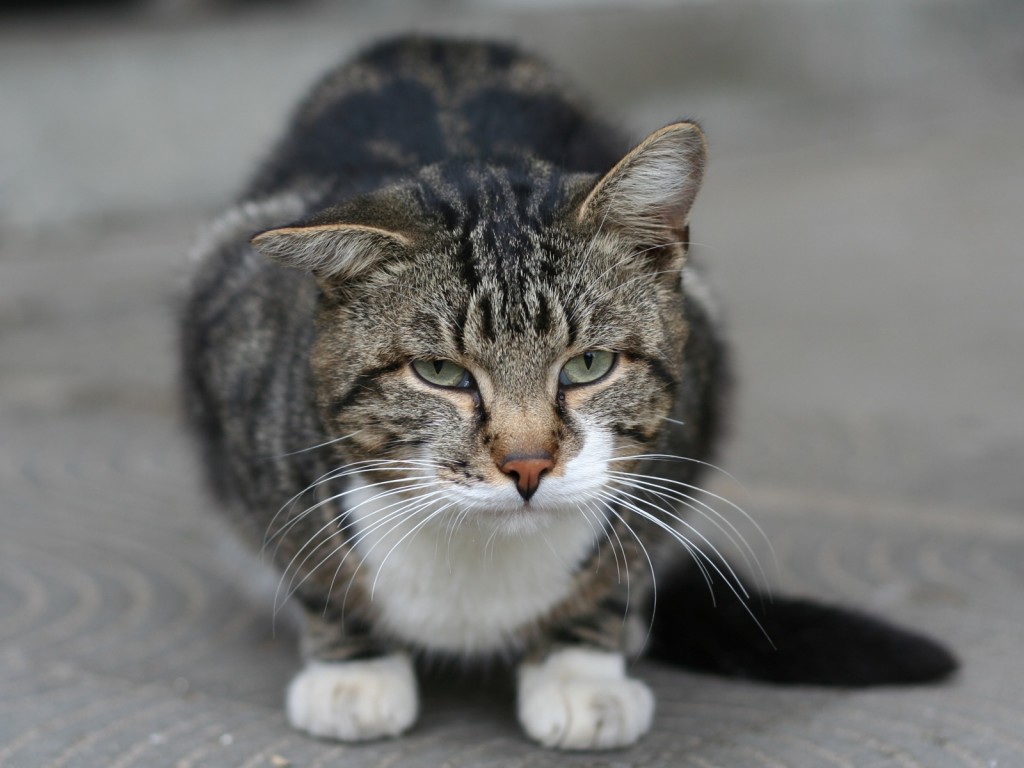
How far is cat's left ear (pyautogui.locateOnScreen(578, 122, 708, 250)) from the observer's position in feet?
6.18

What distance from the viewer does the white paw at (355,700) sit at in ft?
6.77

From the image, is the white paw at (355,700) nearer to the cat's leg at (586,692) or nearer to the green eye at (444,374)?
the cat's leg at (586,692)

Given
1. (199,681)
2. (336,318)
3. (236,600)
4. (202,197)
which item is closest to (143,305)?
(202,197)

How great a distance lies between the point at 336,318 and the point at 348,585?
0.47 meters

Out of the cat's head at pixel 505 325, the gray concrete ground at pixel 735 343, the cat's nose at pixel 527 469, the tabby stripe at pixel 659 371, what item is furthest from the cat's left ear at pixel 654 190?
the gray concrete ground at pixel 735 343

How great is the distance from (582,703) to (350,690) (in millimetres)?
399

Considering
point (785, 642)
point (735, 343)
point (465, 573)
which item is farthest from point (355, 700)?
point (735, 343)

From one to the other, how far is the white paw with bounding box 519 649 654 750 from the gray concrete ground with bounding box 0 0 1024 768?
1.7 inches

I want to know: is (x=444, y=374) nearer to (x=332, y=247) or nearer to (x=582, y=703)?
(x=332, y=247)

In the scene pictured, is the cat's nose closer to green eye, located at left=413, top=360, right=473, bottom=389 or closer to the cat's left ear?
green eye, located at left=413, top=360, right=473, bottom=389

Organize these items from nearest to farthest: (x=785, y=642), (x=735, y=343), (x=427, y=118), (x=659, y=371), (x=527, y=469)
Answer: (x=527, y=469)
(x=659, y=371)
(x=785, y=642)
(x=427, y=118)
(x=735, y=343)

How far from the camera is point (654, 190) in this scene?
1.94 metres

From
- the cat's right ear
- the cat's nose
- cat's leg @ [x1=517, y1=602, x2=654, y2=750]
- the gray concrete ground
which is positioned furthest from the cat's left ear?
the gray concrete ground

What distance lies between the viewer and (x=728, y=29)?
7691mm
